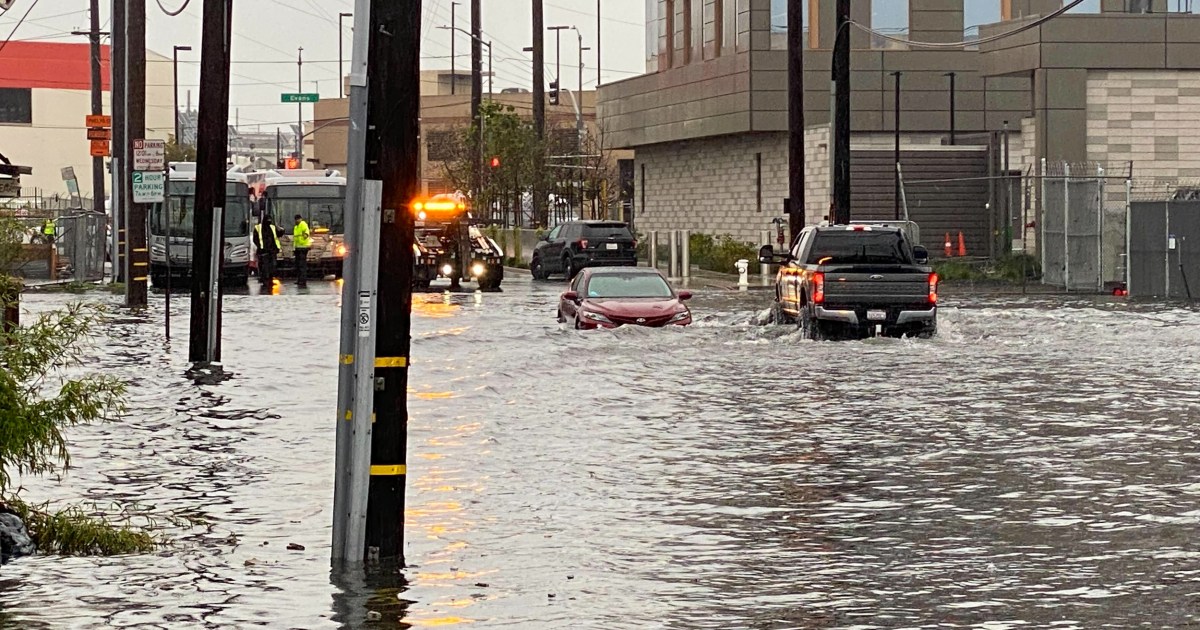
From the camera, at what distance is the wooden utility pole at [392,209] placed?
10.8 meters

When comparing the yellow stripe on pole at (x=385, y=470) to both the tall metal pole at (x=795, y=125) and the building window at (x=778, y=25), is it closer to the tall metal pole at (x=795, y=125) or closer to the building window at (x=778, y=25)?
the tall metal pole at (x=795, y=125)

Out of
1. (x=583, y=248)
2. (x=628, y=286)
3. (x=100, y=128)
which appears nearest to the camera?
(x=628, y=286)

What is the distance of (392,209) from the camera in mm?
10797

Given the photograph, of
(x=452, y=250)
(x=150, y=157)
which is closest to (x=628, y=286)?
(x=150, y=157)

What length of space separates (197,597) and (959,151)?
5279cm

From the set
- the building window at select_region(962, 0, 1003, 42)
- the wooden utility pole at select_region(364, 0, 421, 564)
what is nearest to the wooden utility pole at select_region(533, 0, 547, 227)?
the building window at select_region(962, 0, 1003, 42)

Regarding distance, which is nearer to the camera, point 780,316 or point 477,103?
point 780,316

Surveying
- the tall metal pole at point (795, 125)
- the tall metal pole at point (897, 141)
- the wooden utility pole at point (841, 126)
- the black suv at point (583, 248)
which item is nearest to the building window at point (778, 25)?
the tall metal pole at point (897, 141)

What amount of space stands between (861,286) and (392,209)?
18.7 m

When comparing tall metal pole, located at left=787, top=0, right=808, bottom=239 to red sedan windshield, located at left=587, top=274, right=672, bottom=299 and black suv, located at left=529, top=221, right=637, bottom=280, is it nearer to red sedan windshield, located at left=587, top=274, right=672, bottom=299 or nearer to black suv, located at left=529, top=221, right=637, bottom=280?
red sedan windshield, located at left=587, top=274, right=672, bottom=299

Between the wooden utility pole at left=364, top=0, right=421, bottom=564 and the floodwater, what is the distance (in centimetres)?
67

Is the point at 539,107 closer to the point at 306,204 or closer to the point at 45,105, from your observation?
the point at 306,204

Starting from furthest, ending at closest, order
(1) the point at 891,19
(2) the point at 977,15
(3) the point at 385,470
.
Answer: (2) the point at 977,15 < (1) the point at 891,19 < (3) the point at 385,470

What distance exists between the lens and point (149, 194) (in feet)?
102
